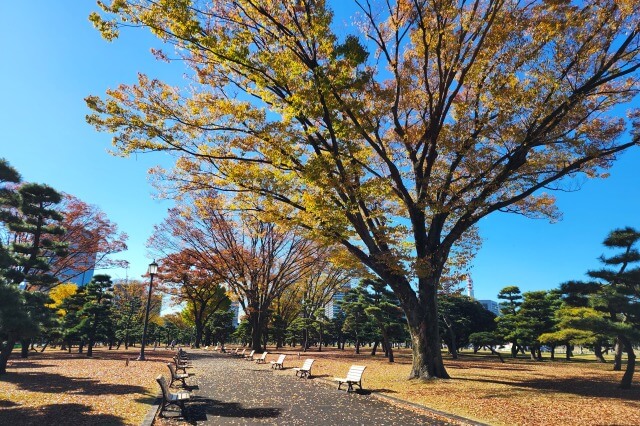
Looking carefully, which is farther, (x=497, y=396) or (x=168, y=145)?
(x=168, y=145)

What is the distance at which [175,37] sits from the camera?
896 cm

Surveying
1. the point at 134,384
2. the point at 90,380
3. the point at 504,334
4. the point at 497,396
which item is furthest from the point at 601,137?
the point at 504,334

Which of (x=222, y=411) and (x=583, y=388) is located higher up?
(x=583, y=388)

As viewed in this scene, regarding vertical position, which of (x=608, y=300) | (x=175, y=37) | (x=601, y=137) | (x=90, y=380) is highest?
(x=175, y=37)

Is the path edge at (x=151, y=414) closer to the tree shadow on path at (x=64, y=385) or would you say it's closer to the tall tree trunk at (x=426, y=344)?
the tree shadow on path at (x=64, y=385)

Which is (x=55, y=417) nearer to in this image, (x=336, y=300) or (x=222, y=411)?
(x=222, y=411)

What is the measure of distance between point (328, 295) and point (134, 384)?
3004 centimetres

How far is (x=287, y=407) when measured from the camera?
825 cm

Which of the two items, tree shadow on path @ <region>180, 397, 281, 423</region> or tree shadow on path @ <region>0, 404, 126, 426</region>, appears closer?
tree shadow on path @ <region>0, 404, 126, 426</region>

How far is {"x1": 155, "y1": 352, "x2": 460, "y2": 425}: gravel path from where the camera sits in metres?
6.98

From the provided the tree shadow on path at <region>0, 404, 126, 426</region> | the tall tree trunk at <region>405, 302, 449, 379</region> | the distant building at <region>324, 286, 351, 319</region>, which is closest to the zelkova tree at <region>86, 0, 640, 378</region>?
the tall tree trunk at <region>405, 302, 449, 379</region>

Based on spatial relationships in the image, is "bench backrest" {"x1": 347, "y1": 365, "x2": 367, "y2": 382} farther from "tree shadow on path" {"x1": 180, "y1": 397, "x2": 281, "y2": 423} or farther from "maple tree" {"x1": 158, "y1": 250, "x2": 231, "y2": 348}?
"maple tree" {"x1": 158, "y1": 250, "x2": 231, "y2": 348}

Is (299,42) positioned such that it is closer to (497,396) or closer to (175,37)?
(175,37)

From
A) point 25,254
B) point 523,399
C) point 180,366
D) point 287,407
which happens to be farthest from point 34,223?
point 523,399
